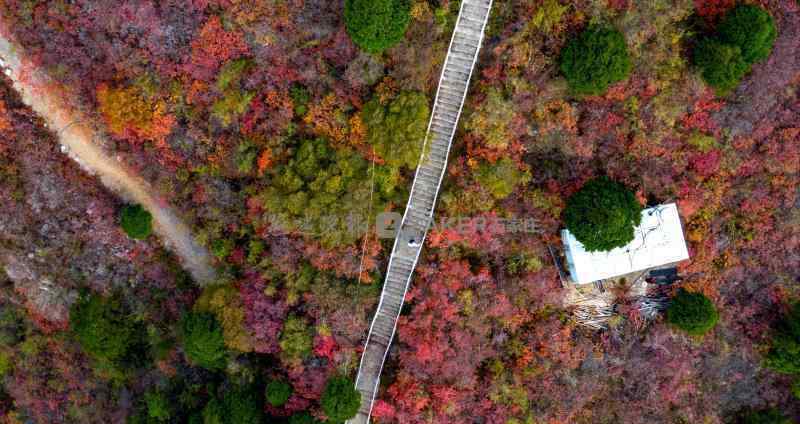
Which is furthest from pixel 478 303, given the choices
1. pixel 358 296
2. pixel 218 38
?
pixel 218 38

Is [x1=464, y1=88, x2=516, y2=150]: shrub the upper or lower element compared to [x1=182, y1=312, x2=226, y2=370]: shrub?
upper

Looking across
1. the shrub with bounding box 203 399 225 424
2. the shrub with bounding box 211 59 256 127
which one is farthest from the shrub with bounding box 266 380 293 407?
the shrub with bounding box 211 59 256 127

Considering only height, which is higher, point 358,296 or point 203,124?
point 203,124

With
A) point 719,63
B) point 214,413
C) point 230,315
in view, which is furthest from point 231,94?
point 719,63

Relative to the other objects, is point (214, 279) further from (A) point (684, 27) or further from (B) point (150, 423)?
(A) point (684, 27)

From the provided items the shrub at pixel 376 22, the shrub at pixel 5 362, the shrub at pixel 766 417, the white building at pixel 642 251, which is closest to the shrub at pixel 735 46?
the white building at pixel 642 251

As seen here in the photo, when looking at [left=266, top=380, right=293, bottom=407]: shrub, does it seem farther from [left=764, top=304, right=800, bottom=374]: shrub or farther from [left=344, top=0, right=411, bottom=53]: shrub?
[left=764, top=304, right=800, bottom=374]: shrub
